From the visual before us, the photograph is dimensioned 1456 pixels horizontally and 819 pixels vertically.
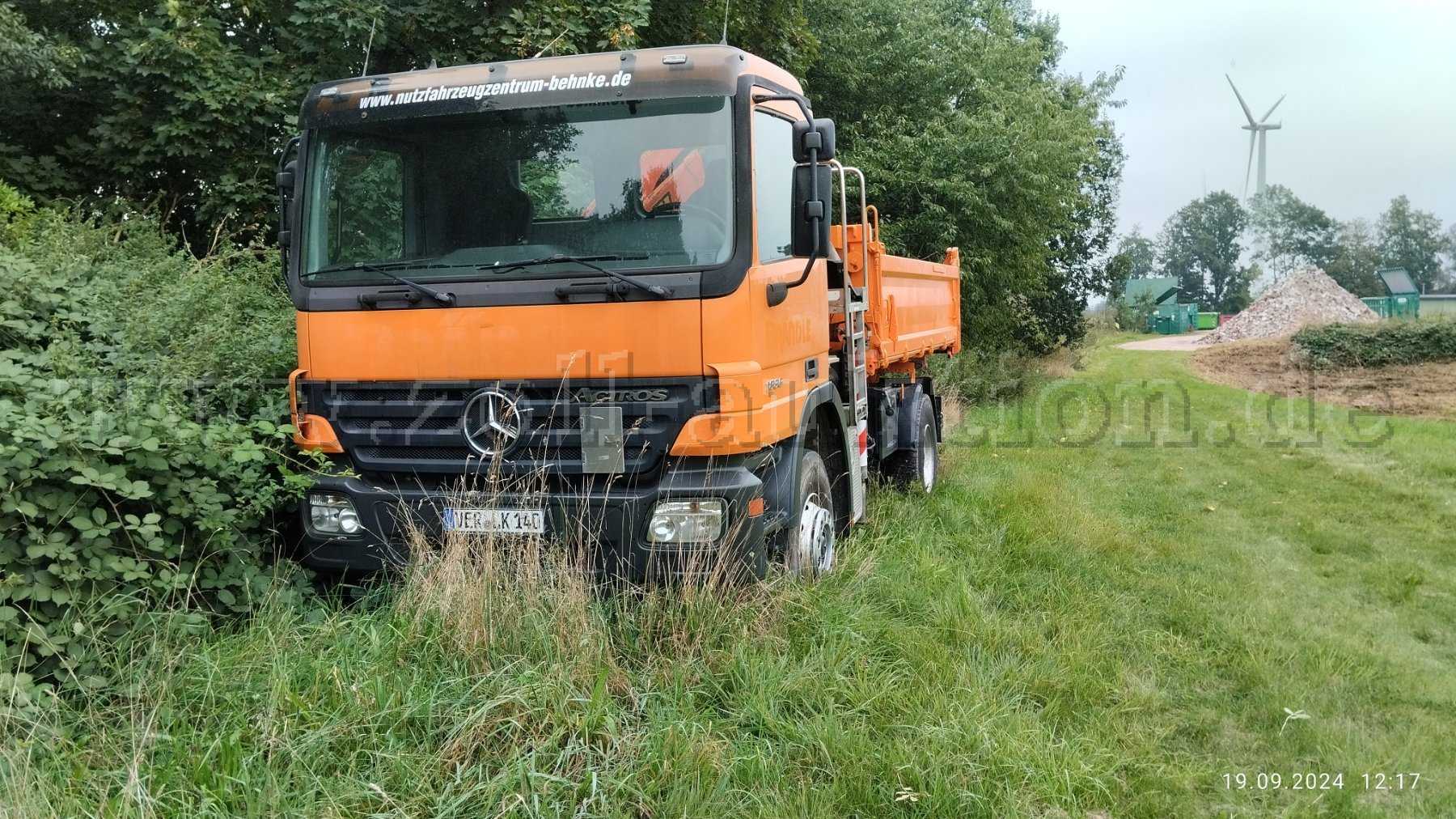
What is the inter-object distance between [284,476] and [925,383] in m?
6.20

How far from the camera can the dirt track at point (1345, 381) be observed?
687 inches

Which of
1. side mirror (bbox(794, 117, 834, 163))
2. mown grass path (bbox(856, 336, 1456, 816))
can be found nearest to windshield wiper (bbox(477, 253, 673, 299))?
side mirror (bbox(794, 117, 834, 163))

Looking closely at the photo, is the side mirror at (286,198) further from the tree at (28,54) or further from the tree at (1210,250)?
the tree at (1210,250)

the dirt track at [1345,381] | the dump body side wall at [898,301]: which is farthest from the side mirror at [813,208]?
the dirt track at [1345,381]

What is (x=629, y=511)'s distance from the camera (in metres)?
4.23

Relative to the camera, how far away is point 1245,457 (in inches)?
440

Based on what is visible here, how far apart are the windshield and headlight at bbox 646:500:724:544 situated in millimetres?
1042

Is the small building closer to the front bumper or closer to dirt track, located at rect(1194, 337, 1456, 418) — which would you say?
dirt track, located at rect(1194, 337, 1456, 418)

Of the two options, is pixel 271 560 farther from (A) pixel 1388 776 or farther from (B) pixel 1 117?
(B) pixel 1 117

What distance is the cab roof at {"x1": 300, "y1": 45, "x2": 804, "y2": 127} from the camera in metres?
4.42

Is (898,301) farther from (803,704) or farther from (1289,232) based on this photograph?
(1289,232)

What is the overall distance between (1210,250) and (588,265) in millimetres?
118510

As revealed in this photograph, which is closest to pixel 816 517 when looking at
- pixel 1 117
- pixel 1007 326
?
pixel 1 117

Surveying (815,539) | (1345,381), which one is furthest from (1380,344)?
(815,539)
